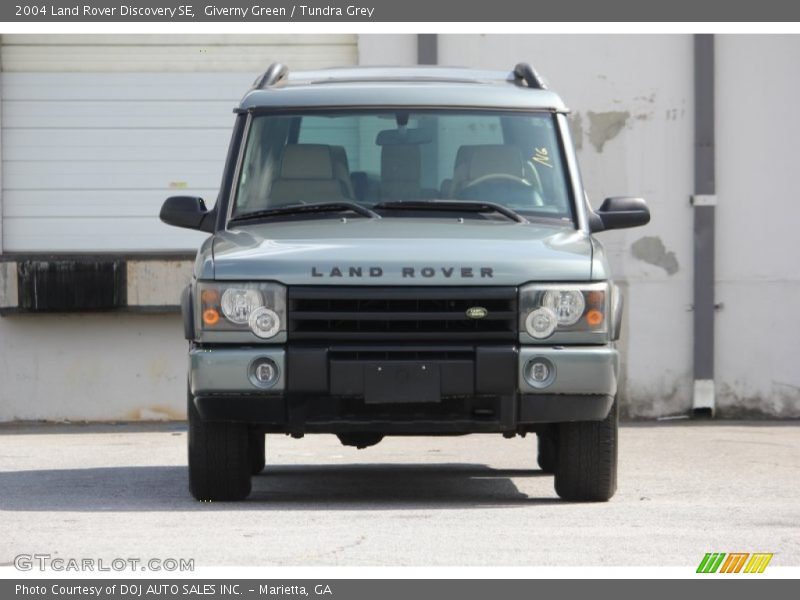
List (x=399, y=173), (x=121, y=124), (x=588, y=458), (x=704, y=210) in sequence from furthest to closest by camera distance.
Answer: (x=121, y=124)
(x=704, y=210)
(x=399, y=173)
(x=588, y=458)

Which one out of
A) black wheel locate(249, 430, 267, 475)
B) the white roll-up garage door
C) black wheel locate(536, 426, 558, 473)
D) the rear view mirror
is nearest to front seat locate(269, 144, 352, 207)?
the rear view mirror

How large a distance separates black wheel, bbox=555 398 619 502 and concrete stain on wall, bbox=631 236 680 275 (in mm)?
7740

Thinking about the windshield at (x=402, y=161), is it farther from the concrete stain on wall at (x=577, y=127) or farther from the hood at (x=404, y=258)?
the concrete stain on wall at (x=577, y=127)

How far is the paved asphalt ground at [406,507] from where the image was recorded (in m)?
6.95

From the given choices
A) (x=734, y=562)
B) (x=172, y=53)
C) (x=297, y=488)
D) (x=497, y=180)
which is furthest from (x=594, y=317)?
(x=172, y=53)

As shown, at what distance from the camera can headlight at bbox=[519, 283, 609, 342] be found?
27.4 ft

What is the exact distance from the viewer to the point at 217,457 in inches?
346

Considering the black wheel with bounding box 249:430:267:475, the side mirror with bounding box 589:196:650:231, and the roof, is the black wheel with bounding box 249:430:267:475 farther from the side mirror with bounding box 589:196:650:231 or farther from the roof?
the side mirror with bounding box 589:196:650:231

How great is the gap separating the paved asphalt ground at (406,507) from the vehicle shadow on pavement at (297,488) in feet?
0.05

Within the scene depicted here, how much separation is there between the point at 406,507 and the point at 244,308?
1.27 metres

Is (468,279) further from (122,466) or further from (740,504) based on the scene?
(122,466)

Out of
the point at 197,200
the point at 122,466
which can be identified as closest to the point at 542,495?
the point at 197,200

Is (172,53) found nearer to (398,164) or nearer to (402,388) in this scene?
(398,164)
